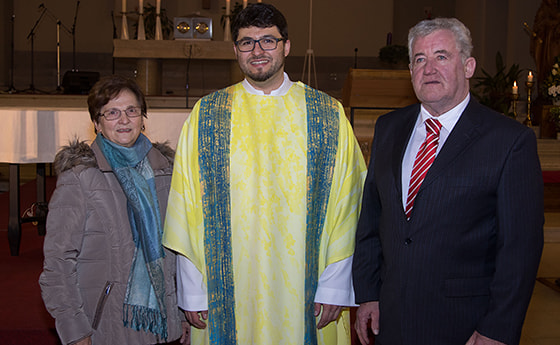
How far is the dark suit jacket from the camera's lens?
1.77m

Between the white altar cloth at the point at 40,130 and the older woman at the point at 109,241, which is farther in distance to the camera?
the white altar cloth at the point at 40,130

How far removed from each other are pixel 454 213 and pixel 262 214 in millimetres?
751

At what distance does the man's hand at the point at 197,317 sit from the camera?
2.22 m

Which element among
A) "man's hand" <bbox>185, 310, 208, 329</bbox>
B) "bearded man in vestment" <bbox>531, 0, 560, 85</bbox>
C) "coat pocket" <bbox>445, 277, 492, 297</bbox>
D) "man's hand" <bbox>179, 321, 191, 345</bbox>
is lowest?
"man's hand" <bbox>179, 321, 191, 345</bbox>

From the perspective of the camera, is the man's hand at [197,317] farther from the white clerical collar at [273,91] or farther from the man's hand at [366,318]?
the white clerical collar at [273,91]

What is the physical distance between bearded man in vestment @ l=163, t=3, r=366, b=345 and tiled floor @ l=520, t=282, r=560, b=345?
1.75m

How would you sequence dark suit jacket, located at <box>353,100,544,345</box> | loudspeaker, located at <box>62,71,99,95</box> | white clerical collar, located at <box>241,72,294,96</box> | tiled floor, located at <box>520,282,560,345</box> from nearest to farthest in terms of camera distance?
dark suit jacket, located at <box>353,100,544,345</box>
white clerical collar, located at <box>241,72,294,96</box>
tiled floor, located at <box>520,282,560,345</box>
loudspeaker, located at <box>62,71,99,95</box>

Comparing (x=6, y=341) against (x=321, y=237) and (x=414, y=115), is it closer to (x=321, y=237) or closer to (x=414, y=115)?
(x=321, y=237)

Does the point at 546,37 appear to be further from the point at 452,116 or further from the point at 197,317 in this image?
the point at 197,317

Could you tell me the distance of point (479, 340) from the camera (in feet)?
5.97

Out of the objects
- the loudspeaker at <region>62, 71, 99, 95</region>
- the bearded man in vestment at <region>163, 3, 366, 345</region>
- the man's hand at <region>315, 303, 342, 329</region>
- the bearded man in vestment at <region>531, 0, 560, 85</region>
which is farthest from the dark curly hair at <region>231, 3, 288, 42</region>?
the loudspeaker at <region>62, 71, 99, 95</region>

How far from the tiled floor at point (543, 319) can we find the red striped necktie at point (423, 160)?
193 cm

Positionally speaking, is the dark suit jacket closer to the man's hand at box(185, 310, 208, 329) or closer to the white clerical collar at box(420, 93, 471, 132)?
the white clerical collar at box(420, 93, 471, 132)

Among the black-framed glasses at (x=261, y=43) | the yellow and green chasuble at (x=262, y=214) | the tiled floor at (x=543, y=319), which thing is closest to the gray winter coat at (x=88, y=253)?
the yellow and green chasuble at (x=262, y=214)
